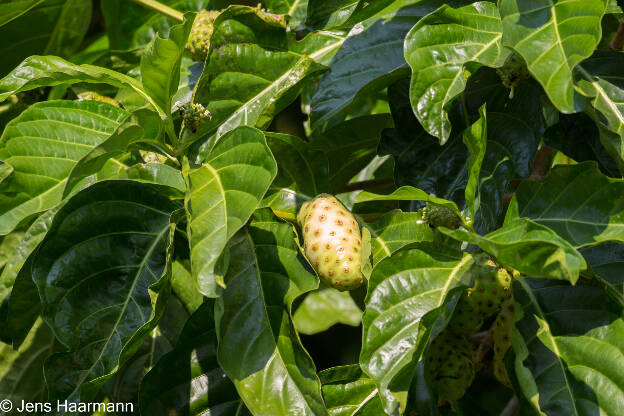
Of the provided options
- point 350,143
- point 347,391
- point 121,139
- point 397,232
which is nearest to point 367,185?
point 350,143

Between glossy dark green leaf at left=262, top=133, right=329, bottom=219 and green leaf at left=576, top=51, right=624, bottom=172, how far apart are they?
54 centimetres

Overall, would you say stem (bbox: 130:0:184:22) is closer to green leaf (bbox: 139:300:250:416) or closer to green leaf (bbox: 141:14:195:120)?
green leaf (bbox: 141:14:195:120)

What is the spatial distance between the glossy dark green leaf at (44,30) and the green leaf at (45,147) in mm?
729

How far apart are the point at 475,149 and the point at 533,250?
10.8 inches

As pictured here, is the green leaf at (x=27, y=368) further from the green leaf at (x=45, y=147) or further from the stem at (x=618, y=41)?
the stem at (x=618, y=41)

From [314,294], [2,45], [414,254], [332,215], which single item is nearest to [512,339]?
[414,254]

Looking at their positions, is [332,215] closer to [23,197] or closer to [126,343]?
[126,343]

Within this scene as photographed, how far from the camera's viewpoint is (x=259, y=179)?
122 centimetres

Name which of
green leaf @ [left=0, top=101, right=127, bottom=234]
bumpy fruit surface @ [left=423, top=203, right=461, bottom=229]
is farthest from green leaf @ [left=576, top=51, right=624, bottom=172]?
green leaf @ [left=0, top=101, right=127, bottom=234]

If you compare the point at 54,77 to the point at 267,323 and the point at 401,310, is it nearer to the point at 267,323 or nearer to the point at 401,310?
the point at 267,323

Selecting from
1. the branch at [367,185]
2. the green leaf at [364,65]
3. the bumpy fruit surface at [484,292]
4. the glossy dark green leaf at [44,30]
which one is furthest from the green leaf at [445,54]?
the glossy dark green leaf at [44,30]

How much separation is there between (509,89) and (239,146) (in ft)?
2.13

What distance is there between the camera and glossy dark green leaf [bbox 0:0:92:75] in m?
2.13

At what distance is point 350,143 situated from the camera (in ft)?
A: 5.95
